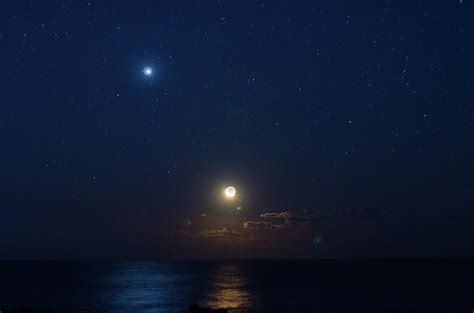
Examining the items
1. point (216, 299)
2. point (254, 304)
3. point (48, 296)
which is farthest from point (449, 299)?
point (48, 296)

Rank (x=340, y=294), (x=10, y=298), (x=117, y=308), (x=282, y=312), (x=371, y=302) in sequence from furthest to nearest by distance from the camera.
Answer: (x=340, y=294)
(x=10, y=298)
(x=371, y=302)
(x=117, y=308)
(x=282, y=312)

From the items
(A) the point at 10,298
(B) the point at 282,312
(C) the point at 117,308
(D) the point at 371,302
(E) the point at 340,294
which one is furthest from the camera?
(E) the point at 340,294

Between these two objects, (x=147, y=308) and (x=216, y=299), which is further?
(x=216, y=299)

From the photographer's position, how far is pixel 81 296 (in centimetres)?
10575

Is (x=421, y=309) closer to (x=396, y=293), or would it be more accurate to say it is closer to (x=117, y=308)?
(x=396, y=293)

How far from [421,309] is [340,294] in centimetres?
3048

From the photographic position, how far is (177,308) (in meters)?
83.6

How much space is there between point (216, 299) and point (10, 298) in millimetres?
42838

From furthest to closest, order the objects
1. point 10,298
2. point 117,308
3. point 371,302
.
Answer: point 10,298, point 371,302, point 117,308

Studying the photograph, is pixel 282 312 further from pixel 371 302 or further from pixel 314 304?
pixel 371 302

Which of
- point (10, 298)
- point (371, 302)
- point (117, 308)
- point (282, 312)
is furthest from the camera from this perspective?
point (10, 298)

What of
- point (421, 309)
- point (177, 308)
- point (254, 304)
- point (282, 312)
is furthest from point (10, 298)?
point (421, 309)

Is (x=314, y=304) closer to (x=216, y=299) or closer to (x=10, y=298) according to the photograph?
(x=216, y=299)

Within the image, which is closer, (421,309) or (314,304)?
(421,309)
